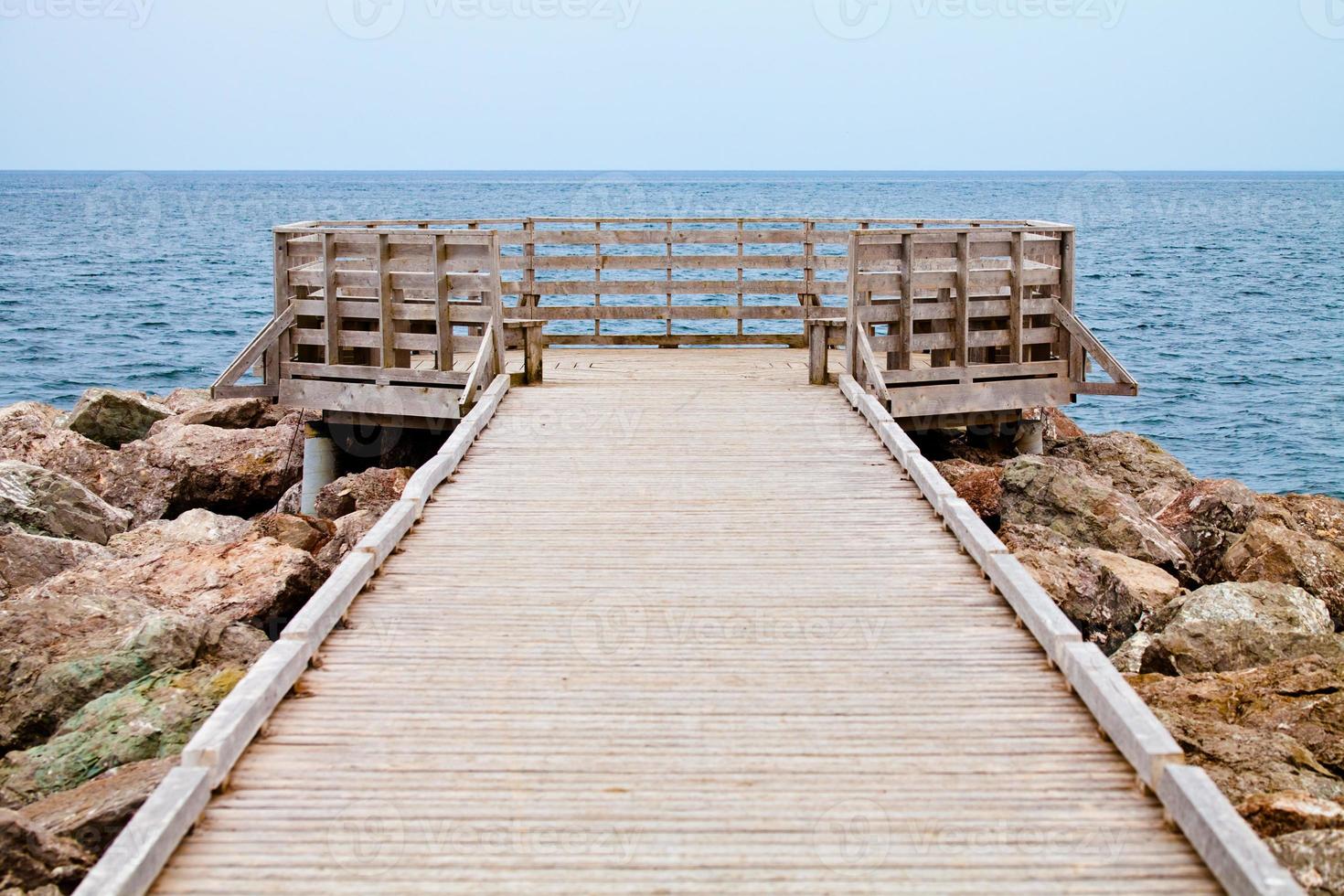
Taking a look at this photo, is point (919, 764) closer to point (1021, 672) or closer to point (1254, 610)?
point (1021, 672)

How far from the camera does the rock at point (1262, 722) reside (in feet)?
22.9

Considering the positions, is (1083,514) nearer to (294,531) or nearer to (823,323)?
(823,323)

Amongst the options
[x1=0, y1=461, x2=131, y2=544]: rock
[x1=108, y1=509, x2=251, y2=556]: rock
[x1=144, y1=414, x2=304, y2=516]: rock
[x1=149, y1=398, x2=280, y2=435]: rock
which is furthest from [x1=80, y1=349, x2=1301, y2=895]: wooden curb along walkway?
[x1=149, y1=398, x2=280, y2=435]: rock

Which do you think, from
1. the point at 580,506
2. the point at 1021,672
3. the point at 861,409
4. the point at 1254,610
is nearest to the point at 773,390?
the point at 861,409

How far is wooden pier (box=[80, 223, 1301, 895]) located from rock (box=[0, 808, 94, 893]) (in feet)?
2.11

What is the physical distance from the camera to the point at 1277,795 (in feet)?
21.2

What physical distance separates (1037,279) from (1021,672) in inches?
320

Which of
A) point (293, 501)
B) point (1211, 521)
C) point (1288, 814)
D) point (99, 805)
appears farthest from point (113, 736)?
point (1211, 521)

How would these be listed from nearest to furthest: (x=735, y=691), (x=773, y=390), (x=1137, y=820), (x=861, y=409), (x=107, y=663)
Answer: (x=1137, y=820)
(x=735, y=691)
(x=107, y=663)
(x=861, y=409)
(x=773, y=390)

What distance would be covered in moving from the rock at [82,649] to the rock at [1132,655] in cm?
550

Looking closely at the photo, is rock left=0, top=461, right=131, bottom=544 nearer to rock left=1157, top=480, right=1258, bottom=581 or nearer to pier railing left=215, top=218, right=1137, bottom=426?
pier railing left=215, top=218, right=1137, bottom=426

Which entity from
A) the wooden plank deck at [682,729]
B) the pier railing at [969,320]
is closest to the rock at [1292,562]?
the pier railing at [969,320]

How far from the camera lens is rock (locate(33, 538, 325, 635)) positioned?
984 centimetres

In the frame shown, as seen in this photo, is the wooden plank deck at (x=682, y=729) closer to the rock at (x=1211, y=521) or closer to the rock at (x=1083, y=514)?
the rock at (x=1083, y=514)
